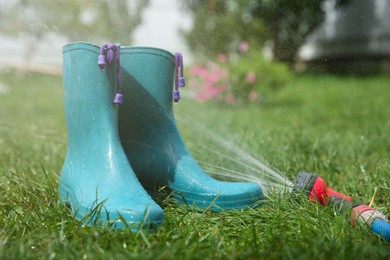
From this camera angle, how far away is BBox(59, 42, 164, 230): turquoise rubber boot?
1197mm

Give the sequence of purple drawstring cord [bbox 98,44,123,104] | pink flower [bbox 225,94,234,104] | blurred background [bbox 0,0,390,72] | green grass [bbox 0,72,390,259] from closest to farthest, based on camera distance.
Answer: green grass [bbox 0,72,390,259]
purple drawstring cord [bbox 98,44,123,104]
blurred background [bbox 0,0,390,72]
pink flower [bbox 225,94,234,104]

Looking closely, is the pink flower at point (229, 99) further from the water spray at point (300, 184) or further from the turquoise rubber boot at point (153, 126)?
the turquoise rubber boot at point (153, 126)

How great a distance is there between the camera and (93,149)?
1.36m

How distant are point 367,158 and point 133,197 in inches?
46.3

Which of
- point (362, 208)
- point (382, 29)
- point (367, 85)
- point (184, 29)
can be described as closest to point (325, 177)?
point (362, 208)

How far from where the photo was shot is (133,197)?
1.19 meters

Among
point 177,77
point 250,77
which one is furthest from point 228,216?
point 250,77

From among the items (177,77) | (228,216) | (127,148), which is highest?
(177,77)

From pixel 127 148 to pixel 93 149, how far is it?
174mm

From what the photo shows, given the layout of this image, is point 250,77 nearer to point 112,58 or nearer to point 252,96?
point 252,96

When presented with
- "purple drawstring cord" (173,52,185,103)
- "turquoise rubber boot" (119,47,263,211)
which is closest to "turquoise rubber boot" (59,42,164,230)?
"turquoise rubber boot" (119,47,263,211)

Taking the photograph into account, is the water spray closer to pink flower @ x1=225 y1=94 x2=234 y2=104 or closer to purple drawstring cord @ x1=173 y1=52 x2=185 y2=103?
purple drawstring cord @ x1=173 y1=52 x2=185 y2=103

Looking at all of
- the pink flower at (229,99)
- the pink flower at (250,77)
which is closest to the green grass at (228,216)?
the pink flower at (229,99)

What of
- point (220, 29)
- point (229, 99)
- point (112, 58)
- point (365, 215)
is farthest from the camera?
point (220, 29)
